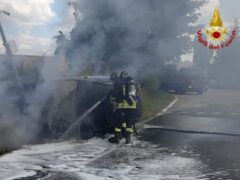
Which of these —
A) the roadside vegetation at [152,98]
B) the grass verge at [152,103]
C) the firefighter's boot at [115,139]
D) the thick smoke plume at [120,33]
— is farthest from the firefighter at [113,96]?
the roadside vegetation at [152,98]

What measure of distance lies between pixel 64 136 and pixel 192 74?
73.5 feet

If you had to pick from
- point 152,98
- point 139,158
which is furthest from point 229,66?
point 139,158

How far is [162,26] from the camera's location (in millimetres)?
14500

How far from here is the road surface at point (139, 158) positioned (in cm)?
643

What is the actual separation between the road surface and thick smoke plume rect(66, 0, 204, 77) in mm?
3132

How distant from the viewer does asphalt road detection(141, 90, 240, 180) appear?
7160mm

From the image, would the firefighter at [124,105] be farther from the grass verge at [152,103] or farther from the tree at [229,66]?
the tree at [229,66]

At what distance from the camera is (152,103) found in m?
19.0

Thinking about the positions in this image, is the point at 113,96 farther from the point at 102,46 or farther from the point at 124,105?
the point at 102,46

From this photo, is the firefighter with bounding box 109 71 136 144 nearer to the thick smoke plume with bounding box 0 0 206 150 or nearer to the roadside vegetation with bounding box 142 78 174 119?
the thick smoke plume with bounding box 0 0 206 150

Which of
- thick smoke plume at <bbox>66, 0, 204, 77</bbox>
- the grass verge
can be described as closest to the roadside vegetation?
the grass verge

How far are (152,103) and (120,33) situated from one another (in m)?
7.06

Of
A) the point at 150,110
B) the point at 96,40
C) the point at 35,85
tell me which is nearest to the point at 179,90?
the point at 150,110

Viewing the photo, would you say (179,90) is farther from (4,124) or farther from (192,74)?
(4,124)
